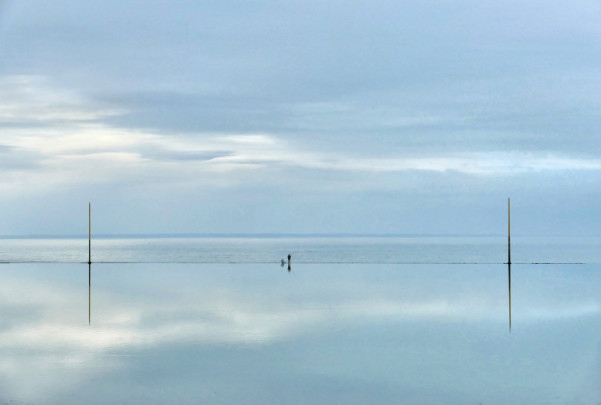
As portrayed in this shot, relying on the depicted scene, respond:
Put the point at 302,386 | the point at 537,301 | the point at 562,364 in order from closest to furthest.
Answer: the point at 302,386, the point at 562,364, the point at 537,301

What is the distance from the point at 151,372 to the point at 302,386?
347 cm

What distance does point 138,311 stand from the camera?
26.4 m

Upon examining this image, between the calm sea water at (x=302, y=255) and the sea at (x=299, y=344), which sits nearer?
the sea at (x=299, y=344)

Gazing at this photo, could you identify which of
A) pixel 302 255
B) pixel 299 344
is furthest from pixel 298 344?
pixel 302 255

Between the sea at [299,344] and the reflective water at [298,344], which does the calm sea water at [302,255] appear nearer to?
the sea at [299,344]

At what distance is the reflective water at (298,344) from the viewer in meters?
14.1

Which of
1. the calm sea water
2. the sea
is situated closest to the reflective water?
the sea

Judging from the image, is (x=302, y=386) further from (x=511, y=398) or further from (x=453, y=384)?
(x=511, y=398)

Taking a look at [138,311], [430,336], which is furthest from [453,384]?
[138,311]

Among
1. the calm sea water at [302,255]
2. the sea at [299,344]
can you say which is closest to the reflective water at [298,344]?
the sea at [299,344]

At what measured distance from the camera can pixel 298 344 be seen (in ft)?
63.8

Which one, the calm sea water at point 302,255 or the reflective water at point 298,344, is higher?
the reflective water at point 298,344

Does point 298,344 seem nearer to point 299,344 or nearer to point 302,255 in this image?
point 299,344

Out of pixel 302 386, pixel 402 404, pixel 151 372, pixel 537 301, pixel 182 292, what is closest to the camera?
pixel 402 404
